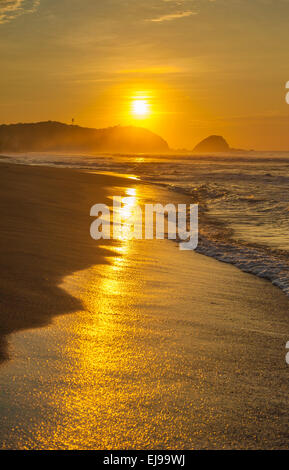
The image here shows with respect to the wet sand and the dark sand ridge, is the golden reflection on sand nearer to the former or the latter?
the wet sand

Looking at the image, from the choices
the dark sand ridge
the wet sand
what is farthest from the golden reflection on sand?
the dark sand ridge

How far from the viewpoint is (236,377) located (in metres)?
2.61

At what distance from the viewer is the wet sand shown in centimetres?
204

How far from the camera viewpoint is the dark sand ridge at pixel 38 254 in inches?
135

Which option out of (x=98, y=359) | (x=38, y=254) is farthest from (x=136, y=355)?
(x=38, y=254)

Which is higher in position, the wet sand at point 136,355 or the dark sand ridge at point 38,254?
the dark sand ridge at point 38,254

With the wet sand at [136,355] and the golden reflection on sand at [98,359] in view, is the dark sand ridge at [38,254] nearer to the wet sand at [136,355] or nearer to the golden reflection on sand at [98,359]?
the wet sand at [136,355]

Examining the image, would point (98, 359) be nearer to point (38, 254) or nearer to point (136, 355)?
point (136, 355)

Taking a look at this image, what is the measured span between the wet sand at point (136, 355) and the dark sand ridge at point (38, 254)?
20 mm

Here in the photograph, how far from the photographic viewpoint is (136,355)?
2.83 meters

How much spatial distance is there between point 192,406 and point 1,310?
1649 mm

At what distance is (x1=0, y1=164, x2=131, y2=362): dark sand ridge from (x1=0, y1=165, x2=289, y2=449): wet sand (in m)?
0.02

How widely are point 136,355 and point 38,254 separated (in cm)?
262

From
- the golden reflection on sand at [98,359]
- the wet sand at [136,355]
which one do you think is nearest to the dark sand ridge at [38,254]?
the wet sand at [136,355]
